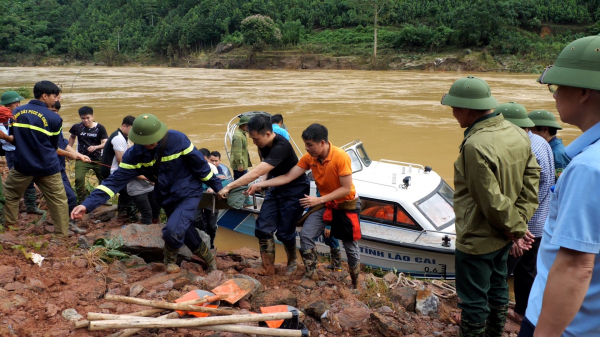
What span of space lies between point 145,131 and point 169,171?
0.48m

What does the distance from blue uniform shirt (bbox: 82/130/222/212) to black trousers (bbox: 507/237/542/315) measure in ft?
9.71

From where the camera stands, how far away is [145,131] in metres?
4.20

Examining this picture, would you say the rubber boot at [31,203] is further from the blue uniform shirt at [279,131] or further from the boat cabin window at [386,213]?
the boat cabin window at [386,213]

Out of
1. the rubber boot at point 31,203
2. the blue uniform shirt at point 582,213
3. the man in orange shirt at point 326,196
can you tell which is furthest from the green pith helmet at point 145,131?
the rubber boot at point 31,203

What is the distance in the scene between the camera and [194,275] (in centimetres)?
457

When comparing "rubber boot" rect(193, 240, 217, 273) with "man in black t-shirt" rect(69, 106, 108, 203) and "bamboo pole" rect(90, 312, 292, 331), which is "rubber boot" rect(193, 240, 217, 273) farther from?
"man in black t-shirt" rect(69, 106, 108, 203)

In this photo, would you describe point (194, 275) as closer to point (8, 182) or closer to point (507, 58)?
point (8, 182)

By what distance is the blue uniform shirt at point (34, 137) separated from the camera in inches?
211

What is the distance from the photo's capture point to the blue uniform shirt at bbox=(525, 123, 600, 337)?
143 cm

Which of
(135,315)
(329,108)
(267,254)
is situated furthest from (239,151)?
(329,108)

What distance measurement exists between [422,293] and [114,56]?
80.6 m

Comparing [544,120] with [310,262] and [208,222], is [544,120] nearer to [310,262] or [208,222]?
[310,262]

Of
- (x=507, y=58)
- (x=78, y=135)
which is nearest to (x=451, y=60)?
(x=507, y=58)

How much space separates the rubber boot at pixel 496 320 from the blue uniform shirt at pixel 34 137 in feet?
16.5
